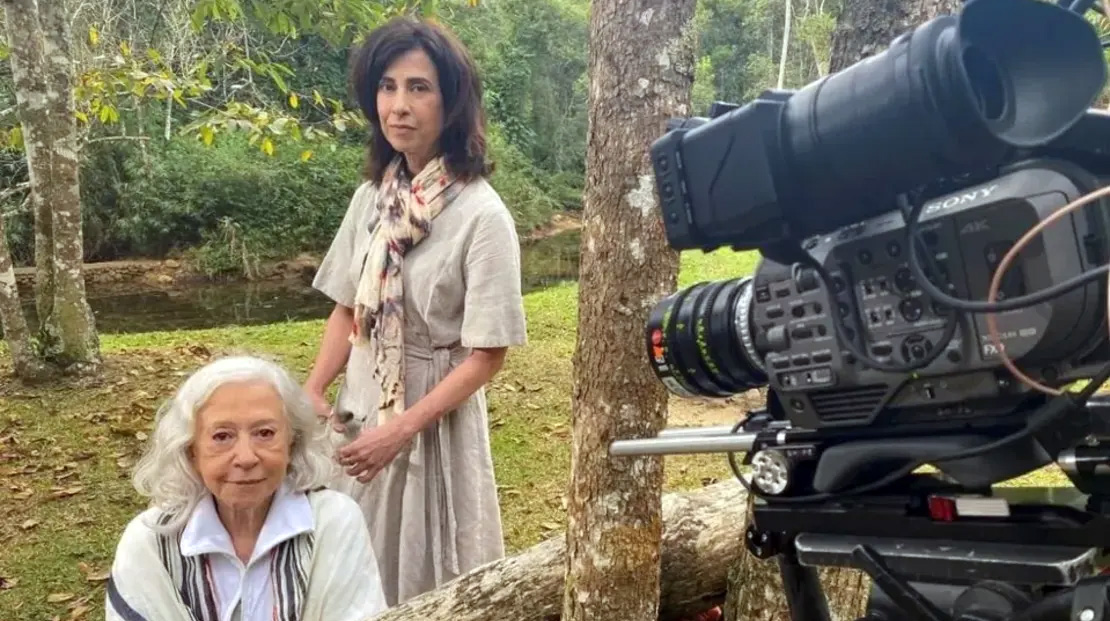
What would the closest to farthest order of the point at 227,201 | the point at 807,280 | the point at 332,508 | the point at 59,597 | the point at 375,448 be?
the point at 807,280 < the point at 332,508 < the point at 375,448 < the point at 59,597 < the point at 227,201

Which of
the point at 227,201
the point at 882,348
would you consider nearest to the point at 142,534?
the point at 882,348

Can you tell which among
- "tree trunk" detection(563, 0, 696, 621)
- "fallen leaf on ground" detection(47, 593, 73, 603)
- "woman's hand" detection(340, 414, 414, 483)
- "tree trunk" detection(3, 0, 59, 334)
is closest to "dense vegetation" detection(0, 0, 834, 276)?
"tree trunk" detection(3, 0, 59, 334)

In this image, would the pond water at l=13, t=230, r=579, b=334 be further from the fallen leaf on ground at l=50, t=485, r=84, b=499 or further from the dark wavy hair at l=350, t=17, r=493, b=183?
the dark wavy hair at l=350, t=17, r=493, b=183

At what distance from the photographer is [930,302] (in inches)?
43.8

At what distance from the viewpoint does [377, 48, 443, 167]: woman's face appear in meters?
2.43

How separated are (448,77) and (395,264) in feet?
1.55

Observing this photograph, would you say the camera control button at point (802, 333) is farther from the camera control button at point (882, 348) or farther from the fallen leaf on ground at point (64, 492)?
the fallen leaf on ground at point (64, 492)

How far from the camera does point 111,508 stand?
4.52 meters

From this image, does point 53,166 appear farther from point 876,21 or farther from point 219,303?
point 219,303

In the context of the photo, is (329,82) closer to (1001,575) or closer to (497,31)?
(497,31)

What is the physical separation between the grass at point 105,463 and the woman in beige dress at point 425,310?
427mm

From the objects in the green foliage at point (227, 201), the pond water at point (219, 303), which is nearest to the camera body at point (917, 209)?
the pond water at point (219, 303)

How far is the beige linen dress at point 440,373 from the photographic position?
238cm

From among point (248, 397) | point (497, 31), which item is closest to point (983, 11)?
point (248, 397)
